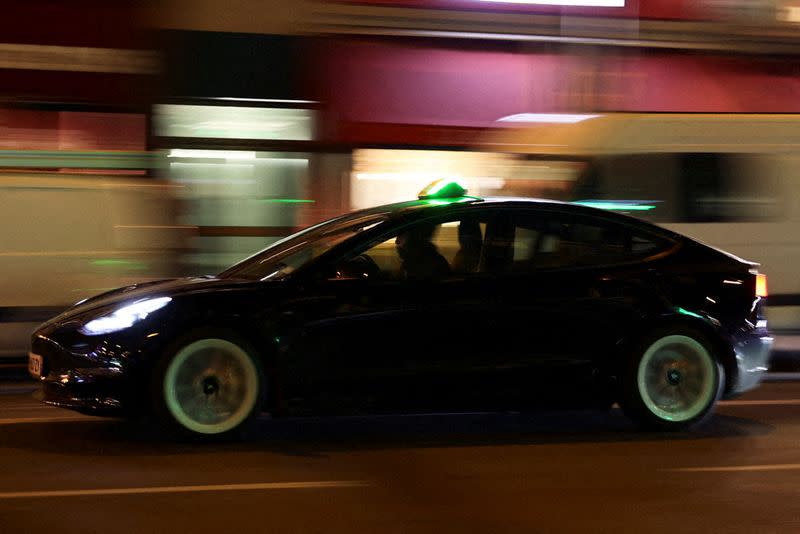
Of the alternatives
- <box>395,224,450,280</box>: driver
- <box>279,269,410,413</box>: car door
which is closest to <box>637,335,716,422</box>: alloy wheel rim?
<box>395,224,450,280</box>: driver

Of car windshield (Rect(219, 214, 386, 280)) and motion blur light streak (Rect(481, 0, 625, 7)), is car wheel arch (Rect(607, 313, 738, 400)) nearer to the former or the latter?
car windshield (Rect(219, 214, 386, 280))

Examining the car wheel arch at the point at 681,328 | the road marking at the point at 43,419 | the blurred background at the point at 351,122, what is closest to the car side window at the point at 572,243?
the car wheel arch at the point at 681,328

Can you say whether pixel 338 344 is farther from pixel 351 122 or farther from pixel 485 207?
pixel 351 122

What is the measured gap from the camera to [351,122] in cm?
1258

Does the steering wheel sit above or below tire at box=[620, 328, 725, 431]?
above

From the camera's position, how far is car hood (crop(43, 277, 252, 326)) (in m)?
7.16

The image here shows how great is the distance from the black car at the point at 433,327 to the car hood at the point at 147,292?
0.9 inches

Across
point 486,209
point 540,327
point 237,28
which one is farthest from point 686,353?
point 237,28

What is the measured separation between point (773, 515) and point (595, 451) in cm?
158

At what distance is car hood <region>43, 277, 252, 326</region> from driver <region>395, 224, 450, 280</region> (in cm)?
89

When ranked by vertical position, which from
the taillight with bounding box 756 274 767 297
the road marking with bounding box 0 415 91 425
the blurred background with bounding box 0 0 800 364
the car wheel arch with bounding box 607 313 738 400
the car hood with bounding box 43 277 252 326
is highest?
the blurred background with bounding box 0 0 800 364

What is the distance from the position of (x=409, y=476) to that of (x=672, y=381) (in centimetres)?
210

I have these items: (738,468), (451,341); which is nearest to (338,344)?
(451,341)

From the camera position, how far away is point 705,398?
7.73 metres
